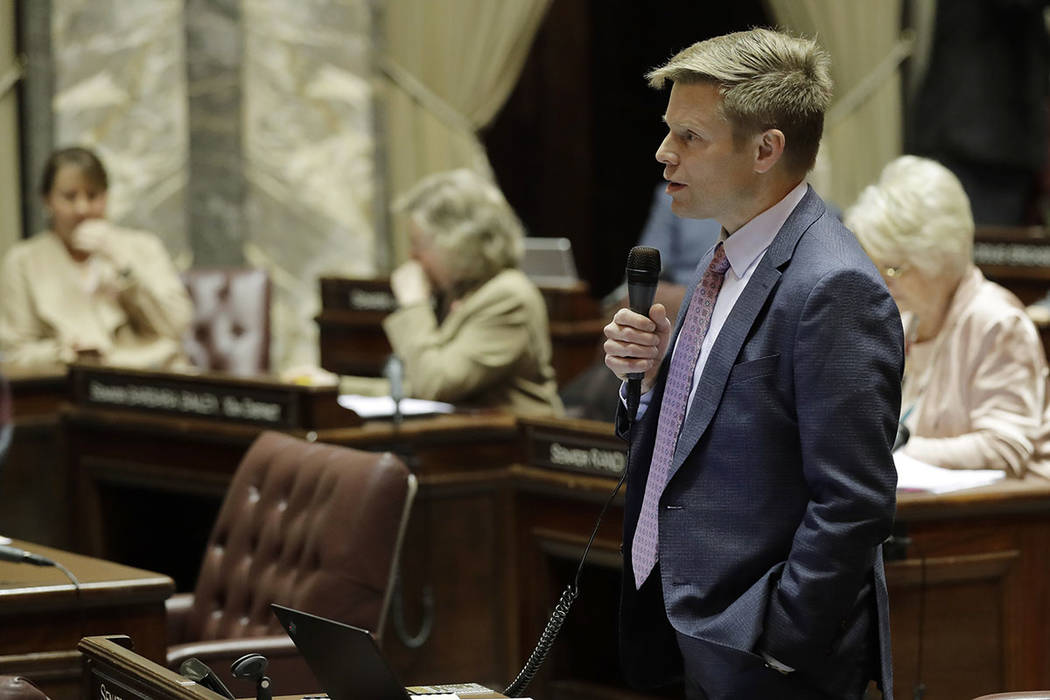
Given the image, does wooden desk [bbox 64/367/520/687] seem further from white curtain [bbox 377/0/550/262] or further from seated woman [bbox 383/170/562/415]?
white curtain [bbox 377/0/550/262]

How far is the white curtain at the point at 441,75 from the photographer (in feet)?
26.7

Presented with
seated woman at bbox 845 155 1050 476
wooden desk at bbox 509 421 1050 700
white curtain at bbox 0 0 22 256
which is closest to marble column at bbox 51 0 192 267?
white curtain at bbox 0 0 22 256

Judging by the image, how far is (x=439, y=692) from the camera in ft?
6.77

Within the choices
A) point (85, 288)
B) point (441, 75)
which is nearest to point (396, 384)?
point (85, 288)

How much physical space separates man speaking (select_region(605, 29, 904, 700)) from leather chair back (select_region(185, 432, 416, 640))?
100 cm

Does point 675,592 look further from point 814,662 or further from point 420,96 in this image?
point 420,96

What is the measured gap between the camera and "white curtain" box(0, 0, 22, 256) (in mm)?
7480

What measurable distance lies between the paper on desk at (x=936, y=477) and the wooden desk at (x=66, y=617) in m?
1.45

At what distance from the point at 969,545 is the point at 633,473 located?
Result: 1201 millimetres

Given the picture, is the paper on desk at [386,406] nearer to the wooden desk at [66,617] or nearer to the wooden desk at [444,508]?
the wooden desk at [444,508]

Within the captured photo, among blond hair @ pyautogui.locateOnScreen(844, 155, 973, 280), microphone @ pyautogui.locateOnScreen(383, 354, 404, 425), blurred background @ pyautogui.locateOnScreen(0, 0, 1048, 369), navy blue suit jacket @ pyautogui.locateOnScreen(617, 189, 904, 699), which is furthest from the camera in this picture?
blurred background @ pyautogui.locateOnScreen(0, 0, 1048, 369)

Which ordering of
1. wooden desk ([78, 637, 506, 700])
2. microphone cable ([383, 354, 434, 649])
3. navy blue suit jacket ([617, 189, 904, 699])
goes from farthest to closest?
microphone cable ([383, 354, 434, 649]), navy blue suit jacket ([617, 189, 904, 699]), wooden desk ([78, 637, 506, 700])

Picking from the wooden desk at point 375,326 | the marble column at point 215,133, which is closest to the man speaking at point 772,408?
the wooden desk at point 375,326

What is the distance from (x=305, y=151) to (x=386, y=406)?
3.70 m
